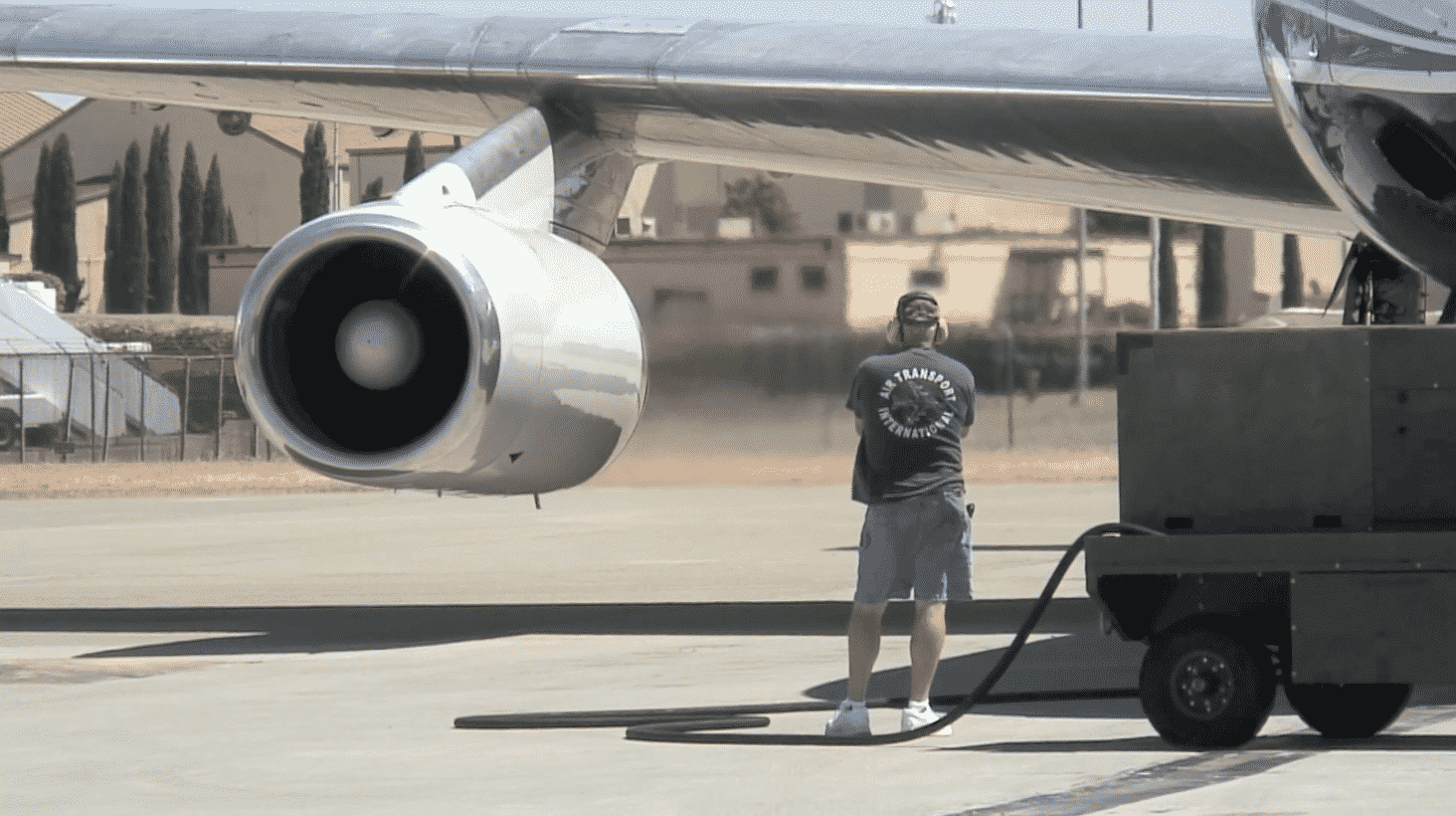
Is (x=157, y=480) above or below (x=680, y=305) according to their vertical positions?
below

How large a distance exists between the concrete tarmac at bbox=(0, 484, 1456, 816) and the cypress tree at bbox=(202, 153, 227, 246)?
145 ft

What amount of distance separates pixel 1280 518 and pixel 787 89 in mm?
4171

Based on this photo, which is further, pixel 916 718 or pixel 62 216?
pixel 62 216

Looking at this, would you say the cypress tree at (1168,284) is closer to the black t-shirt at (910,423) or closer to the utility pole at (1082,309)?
the utility pole at (1082,309)

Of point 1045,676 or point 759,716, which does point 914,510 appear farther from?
point 1045,676

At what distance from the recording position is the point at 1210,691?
7.71 m

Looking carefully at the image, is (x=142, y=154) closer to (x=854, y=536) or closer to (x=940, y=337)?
(x=854, y=536)

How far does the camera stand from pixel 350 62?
12.0 metres

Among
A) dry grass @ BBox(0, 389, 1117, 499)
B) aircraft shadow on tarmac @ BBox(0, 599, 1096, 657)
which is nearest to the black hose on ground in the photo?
aircraft shadow on tarmac @ BBox(0, 599, 1096, 657)

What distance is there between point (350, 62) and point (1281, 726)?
18.8 feet

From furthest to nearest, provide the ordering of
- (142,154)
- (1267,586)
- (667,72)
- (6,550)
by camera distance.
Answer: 1. (142,154)
2. (6,550)
3. (667,72)
4. (1267,586)

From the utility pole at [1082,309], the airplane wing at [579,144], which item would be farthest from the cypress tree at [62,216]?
the airplane wing at [579,144]

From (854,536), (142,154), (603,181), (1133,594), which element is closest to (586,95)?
(603,181)

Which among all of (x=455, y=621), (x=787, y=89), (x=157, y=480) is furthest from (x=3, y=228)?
(x=787, y=89)
